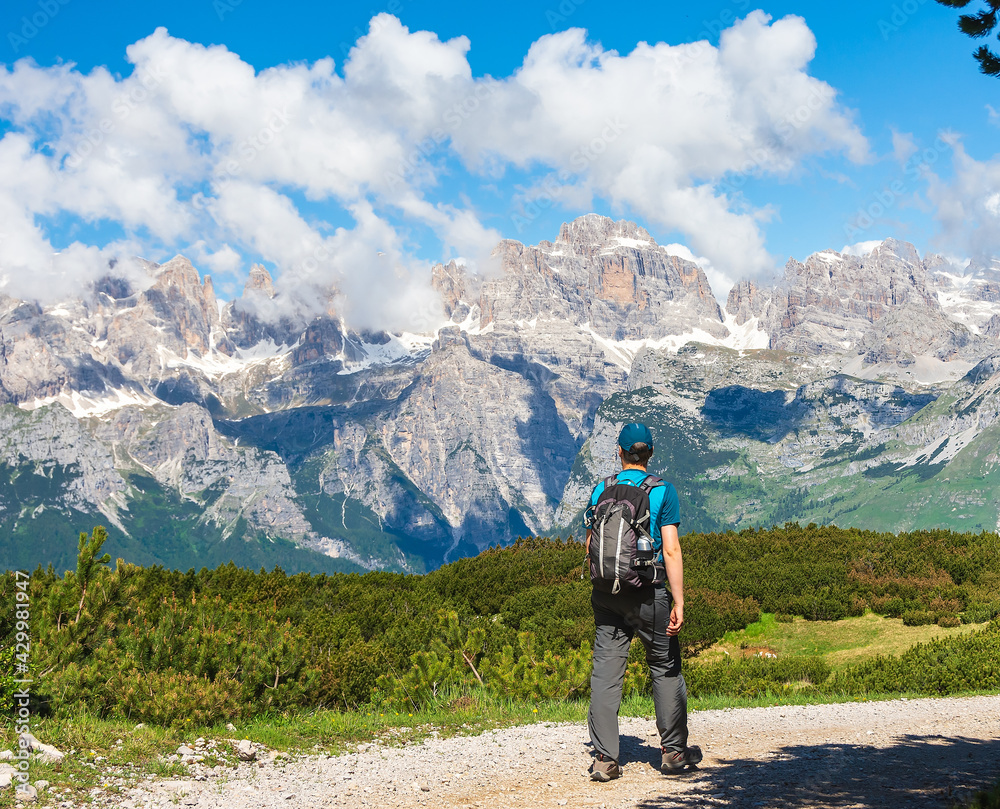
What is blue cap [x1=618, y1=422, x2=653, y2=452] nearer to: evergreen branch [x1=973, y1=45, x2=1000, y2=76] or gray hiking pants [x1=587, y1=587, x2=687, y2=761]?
gray hiking pants [x1=587, y1=587, x2=687, y2=761]

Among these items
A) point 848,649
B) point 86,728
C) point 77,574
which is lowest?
point 848,649

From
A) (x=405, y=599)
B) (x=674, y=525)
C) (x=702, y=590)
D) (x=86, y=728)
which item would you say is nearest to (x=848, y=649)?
(x=702, y=590)

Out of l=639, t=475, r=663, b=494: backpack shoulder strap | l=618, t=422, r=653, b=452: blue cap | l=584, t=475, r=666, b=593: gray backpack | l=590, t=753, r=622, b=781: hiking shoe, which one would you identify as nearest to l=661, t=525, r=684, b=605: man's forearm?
l=584, t=475, r=666, b=593: gray backpack

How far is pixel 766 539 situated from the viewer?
35094mm

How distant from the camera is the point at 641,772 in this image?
981 cm

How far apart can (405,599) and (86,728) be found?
18322 millimetres

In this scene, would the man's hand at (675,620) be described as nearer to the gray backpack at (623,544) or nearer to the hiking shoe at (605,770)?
the gray backpack at (623,544)

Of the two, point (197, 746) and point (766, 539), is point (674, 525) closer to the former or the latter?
point (197, 746)

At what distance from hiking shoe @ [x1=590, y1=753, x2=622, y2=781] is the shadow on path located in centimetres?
62

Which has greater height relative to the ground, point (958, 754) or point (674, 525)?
point (674, 525)

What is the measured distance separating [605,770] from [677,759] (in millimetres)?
918

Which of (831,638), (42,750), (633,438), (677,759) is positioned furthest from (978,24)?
(831,638)

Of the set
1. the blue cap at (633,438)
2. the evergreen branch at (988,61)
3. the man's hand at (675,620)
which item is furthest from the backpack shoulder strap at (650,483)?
the evergreen branch at (988,61)

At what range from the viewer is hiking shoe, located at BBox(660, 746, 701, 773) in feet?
31.5
